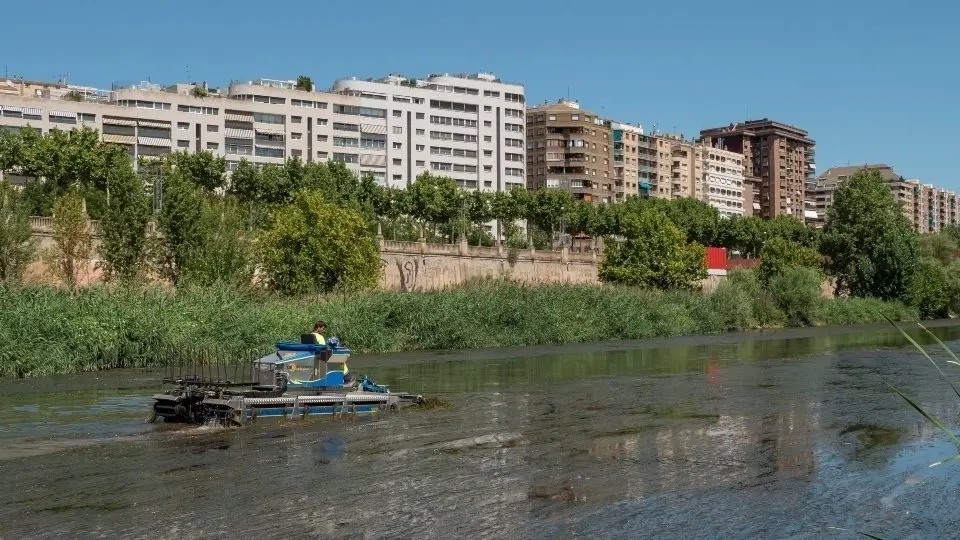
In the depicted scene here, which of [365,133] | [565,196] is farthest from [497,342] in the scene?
[365,133]

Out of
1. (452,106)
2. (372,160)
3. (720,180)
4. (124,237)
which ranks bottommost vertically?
(124,237)

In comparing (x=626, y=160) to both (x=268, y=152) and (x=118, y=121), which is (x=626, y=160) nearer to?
(x=268, y=152)

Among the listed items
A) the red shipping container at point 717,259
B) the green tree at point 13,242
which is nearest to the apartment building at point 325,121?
the red shipping container at point 717,259

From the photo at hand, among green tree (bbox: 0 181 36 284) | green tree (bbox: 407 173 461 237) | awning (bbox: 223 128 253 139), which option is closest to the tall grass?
green tree (bbox: 0 181 36 284)

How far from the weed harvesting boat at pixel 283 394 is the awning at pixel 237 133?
102 m

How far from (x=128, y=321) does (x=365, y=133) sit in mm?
97804

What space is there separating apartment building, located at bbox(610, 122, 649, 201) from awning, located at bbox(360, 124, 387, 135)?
4302 centimetres

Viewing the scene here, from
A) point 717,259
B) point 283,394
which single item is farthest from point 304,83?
point 283,394

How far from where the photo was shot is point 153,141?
118 m

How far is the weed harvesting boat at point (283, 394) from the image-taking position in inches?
950

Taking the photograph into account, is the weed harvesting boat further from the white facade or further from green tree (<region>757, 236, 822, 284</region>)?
the white facade

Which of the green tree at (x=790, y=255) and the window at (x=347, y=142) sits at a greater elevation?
the window at (x=347, y=142)

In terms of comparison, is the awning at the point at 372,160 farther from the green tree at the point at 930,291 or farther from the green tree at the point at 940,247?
the green tree at the point at 930,291

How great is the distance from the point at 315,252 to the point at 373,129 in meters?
74.1
